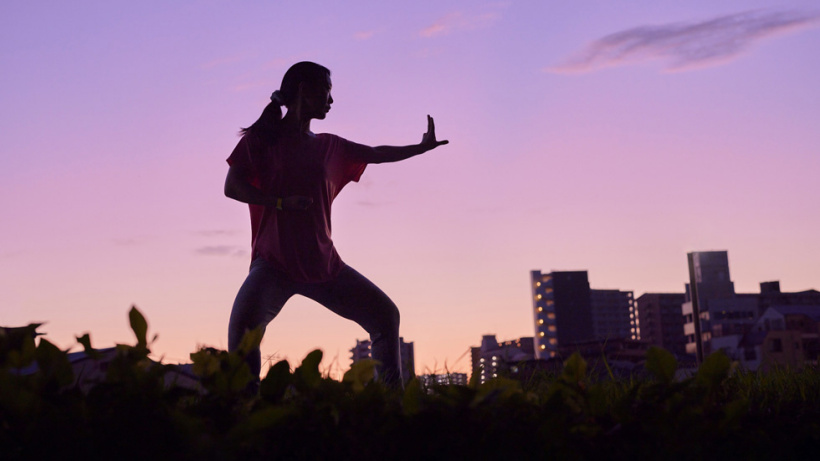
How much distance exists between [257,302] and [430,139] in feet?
5.61

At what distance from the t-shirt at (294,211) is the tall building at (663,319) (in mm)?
141906

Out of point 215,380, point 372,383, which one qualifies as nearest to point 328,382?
point 372,383

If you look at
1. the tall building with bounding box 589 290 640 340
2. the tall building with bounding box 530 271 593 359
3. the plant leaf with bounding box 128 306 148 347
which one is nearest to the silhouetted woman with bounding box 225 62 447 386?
the plant leaf with bounding box 128 306 148 347

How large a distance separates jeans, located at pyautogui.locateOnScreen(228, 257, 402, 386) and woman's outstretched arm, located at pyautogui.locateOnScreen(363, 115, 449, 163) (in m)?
0.86

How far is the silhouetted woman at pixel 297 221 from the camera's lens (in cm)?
487

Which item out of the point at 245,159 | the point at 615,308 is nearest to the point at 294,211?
the point at 245,159

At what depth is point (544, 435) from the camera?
6.07ft

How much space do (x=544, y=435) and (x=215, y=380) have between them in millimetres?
803

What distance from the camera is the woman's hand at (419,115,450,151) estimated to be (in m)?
5.58

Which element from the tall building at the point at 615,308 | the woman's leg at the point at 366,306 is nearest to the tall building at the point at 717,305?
the tall building at the point at 615,308

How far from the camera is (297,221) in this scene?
16.5ft

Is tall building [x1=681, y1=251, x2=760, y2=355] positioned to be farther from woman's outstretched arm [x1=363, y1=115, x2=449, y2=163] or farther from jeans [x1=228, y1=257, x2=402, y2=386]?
jeans [x1=228, y1=257, x2=402, y2=386]

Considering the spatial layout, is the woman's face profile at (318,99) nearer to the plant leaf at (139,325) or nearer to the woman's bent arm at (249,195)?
the woman's bent arm at (249,195)

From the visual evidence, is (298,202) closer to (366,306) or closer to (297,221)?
(297,221)
